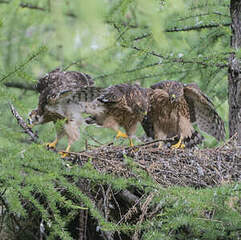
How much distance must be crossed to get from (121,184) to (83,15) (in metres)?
1.58

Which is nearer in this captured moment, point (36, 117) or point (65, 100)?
point (65, 100)

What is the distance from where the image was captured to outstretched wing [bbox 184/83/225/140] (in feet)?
17.8

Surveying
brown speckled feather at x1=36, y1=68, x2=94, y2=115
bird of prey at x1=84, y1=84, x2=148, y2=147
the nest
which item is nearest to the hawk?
bird of prey at x1=84, y1=84, x2=148, y2=147

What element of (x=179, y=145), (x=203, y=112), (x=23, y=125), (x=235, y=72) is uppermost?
(x=235, y=72)

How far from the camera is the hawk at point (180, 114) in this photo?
5395mm

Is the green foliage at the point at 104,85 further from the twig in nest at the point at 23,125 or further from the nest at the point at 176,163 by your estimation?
the nest at the point at 176,163

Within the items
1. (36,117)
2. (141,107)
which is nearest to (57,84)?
(36,117)

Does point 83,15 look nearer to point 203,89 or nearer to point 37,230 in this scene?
point 37,230

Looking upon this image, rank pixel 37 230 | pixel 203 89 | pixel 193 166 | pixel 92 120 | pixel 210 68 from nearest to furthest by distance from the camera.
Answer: pixel 37 230, pixel 193 166, pixel 210 68, pixel 92 120, pixel 203 89

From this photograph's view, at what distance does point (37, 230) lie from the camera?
362 centimetres

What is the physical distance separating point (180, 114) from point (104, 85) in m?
1.22

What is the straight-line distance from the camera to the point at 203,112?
5789mm

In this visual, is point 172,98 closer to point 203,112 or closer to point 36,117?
point 203,112

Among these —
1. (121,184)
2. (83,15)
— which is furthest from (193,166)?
(83,15)
